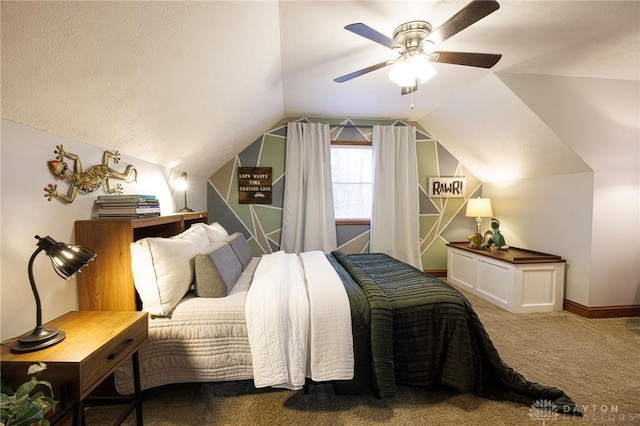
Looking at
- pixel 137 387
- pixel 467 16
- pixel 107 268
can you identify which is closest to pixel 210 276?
pixel 107 268

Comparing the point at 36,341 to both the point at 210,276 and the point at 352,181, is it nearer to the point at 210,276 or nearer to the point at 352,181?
the point at 210,276

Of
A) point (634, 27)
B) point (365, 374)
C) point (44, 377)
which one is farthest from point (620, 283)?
point (44, 377)

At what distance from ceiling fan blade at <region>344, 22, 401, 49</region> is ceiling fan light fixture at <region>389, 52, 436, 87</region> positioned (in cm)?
12

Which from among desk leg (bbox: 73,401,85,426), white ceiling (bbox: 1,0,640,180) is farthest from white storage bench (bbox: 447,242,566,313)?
desk leg (bbox: 73,401,85,426)

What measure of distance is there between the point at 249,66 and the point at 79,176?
1.35m

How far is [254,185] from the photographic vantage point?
420cm

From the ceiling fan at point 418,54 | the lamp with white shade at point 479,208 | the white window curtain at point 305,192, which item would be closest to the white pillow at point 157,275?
the ceiling fan at point 418,54

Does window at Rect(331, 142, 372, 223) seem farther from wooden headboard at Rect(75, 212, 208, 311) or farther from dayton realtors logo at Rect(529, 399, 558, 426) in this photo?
wooden headboard at Rect(75, 212, 208, 311)

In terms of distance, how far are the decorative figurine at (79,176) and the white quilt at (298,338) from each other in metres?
1.14

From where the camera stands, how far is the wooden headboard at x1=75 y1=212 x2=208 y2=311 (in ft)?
5.47

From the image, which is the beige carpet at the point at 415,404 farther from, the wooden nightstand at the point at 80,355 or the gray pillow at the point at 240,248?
the gray pillow at the point at 240,248

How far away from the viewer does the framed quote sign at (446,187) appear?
4.46 meters

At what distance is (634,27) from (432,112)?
2042 millimetres

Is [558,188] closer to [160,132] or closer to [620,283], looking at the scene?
[620,283]
